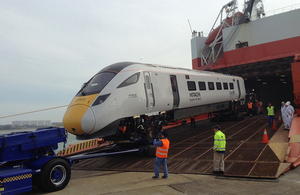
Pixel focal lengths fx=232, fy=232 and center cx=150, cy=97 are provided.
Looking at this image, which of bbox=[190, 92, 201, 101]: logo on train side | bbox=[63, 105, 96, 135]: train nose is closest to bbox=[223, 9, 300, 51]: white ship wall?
bbox=[190, 92, 201, 101]: logo on train side

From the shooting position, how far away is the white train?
798 centimetres

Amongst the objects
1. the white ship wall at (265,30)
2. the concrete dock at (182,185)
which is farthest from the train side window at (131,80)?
the white ship wall at (265,30)

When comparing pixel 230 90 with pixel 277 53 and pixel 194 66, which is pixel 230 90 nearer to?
pixel 277 53

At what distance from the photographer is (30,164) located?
229 inches

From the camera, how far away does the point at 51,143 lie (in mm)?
6145

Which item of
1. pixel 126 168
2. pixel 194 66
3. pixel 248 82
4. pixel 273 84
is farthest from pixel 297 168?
pixel 273 84

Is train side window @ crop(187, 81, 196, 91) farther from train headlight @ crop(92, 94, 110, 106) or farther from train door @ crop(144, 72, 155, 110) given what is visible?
train headlight @ crop(92, 94, 110, 106)

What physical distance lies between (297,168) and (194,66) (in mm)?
25317

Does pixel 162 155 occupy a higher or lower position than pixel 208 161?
higher

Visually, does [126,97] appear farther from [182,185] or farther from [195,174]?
[182,185]

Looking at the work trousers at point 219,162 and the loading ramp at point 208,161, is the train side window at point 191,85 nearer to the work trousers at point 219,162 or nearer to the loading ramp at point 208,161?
the loading ramp at point 208,161

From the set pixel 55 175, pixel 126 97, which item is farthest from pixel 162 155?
pixel 126 97

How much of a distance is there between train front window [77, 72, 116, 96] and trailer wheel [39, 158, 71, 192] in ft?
10.2

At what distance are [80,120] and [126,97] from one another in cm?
186
